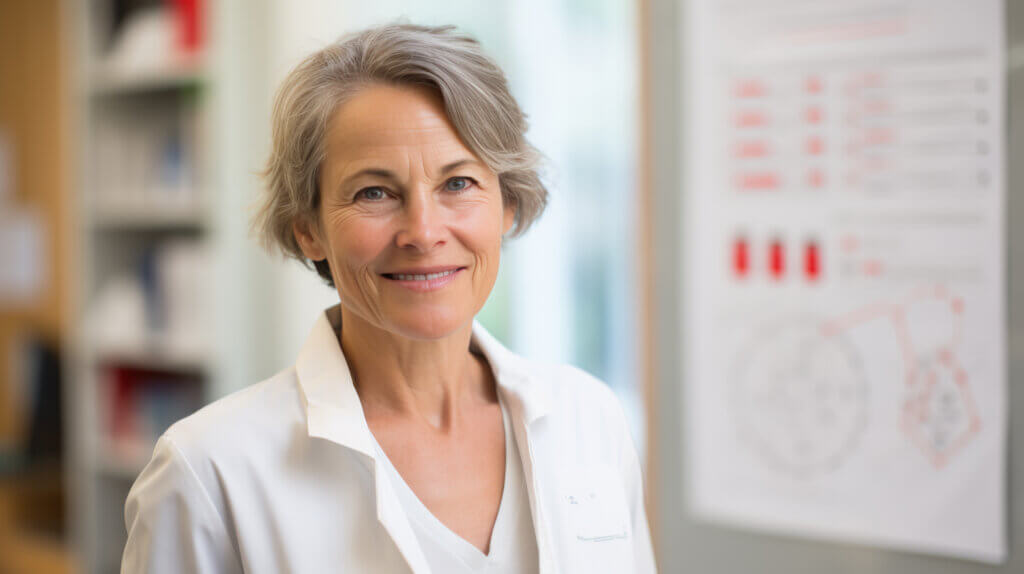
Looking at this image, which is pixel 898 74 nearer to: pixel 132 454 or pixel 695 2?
pixel 695 2

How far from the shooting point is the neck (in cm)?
98

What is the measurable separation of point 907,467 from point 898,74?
763 mm

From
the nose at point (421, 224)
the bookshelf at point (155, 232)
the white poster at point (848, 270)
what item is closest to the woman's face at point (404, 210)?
the nose at point (421, 224)

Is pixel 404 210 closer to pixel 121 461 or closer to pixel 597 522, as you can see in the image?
pixel 597 522

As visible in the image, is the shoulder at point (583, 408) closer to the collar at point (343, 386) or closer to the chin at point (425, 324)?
the collar at point (343, 386)

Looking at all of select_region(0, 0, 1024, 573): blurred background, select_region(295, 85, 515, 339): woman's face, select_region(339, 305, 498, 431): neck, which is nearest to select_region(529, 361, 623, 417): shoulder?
select_region(339, 305, 498, 431): neck

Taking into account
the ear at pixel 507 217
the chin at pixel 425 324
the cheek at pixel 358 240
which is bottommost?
the chin at pixel 425 324

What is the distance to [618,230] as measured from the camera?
297cm

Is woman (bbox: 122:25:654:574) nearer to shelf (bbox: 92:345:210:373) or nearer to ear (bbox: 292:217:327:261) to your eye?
ear (bbox: 292:217:327:261)

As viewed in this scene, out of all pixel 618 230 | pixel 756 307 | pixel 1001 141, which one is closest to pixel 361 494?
pixel 756 307

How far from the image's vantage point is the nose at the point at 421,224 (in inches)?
33.6

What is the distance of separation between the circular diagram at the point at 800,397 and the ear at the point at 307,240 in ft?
3.72

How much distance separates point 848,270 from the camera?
1.70 m

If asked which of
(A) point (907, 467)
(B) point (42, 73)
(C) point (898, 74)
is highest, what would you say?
(B) point (42, 73)
